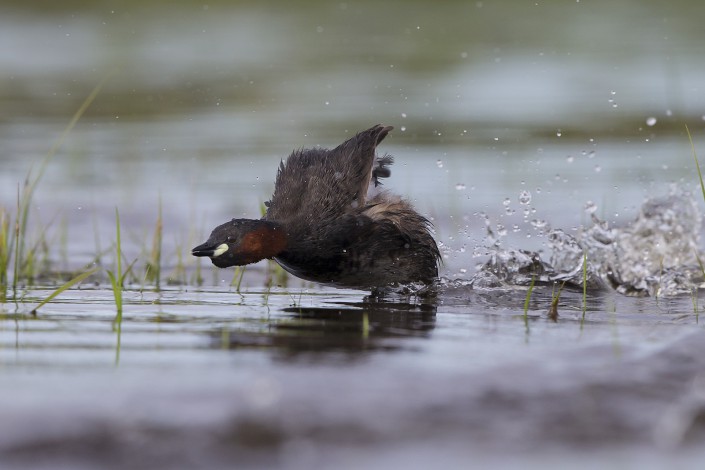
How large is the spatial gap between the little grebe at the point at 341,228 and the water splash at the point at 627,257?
20.0 inches

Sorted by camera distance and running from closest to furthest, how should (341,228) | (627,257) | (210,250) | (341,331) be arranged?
1. (341,331)
2. (210,250)
3. (341,228)
4. (627,257)

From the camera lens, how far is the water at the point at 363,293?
3.48 meters

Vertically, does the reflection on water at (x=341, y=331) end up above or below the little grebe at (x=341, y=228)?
below

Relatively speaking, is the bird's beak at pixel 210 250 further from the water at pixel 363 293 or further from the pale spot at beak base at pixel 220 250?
the water at pixel 363 293

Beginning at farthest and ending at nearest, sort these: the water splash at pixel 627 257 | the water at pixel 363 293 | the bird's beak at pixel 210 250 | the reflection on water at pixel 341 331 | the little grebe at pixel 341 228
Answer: the water splash at pixel 627 257 → the little grebe at pixel 341 228 → the bird's beak at pixel 210 250 → the reflection on water at pixel 341 331 → the water at pixel 363 293

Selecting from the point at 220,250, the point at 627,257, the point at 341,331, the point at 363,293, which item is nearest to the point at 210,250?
the point at 220,250

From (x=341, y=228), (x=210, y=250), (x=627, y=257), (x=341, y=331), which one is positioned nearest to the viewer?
(x=341, y=331)

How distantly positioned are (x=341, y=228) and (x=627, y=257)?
79.7 inches

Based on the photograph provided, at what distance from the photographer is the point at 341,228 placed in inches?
Answer: 276

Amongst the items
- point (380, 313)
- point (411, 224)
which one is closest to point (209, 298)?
point (380, 313)

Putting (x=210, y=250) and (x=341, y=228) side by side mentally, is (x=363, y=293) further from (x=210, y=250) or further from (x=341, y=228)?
(x=210, y=250)

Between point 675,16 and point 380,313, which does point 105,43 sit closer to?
point 675,16

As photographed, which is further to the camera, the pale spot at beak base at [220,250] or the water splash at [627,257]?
the water splash at [627,257]

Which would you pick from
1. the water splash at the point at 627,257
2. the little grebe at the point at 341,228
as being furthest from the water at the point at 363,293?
the little grebe at the point at 341,228
